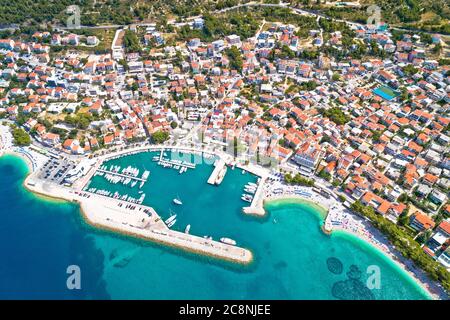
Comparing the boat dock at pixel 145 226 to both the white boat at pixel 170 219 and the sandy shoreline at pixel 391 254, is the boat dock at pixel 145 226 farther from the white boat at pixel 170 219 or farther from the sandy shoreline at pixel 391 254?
the sandy shoreline at pixel 391 254

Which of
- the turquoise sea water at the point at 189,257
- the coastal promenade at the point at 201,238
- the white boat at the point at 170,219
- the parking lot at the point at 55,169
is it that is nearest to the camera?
the turquoise sea water at the point at 189,257

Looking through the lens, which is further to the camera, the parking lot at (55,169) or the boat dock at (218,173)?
the parking lot at (55,169)

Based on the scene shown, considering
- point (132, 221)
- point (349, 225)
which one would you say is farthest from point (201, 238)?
point (349, 225)

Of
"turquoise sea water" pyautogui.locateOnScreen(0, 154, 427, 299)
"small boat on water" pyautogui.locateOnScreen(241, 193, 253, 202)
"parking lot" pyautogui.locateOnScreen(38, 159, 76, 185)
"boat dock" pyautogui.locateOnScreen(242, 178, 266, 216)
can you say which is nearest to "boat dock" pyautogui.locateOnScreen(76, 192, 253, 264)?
"turquoise sea water" pyautogui.locateOnScreen(0, 154, 427, 299)

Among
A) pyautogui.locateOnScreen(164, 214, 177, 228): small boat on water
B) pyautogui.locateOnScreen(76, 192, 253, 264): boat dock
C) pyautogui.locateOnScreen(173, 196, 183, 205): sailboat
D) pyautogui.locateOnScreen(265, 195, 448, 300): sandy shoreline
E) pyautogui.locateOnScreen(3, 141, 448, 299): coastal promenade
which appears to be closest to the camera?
pyautogui.locateOnScreen(265, 195, 448, 300): sandy shoreline

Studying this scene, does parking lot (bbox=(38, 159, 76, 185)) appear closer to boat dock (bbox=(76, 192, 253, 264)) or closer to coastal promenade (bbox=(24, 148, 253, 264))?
coastal promenade (bbox=(24, 148, 253, 264))

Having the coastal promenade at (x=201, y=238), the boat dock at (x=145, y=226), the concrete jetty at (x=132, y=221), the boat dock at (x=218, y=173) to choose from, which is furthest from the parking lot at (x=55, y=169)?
the boat dock at (x=218, y=173)

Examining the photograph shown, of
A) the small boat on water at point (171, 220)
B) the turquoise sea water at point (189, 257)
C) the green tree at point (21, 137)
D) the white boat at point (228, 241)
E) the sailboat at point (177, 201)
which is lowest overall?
the turquoise sea water at point (189, 257)
